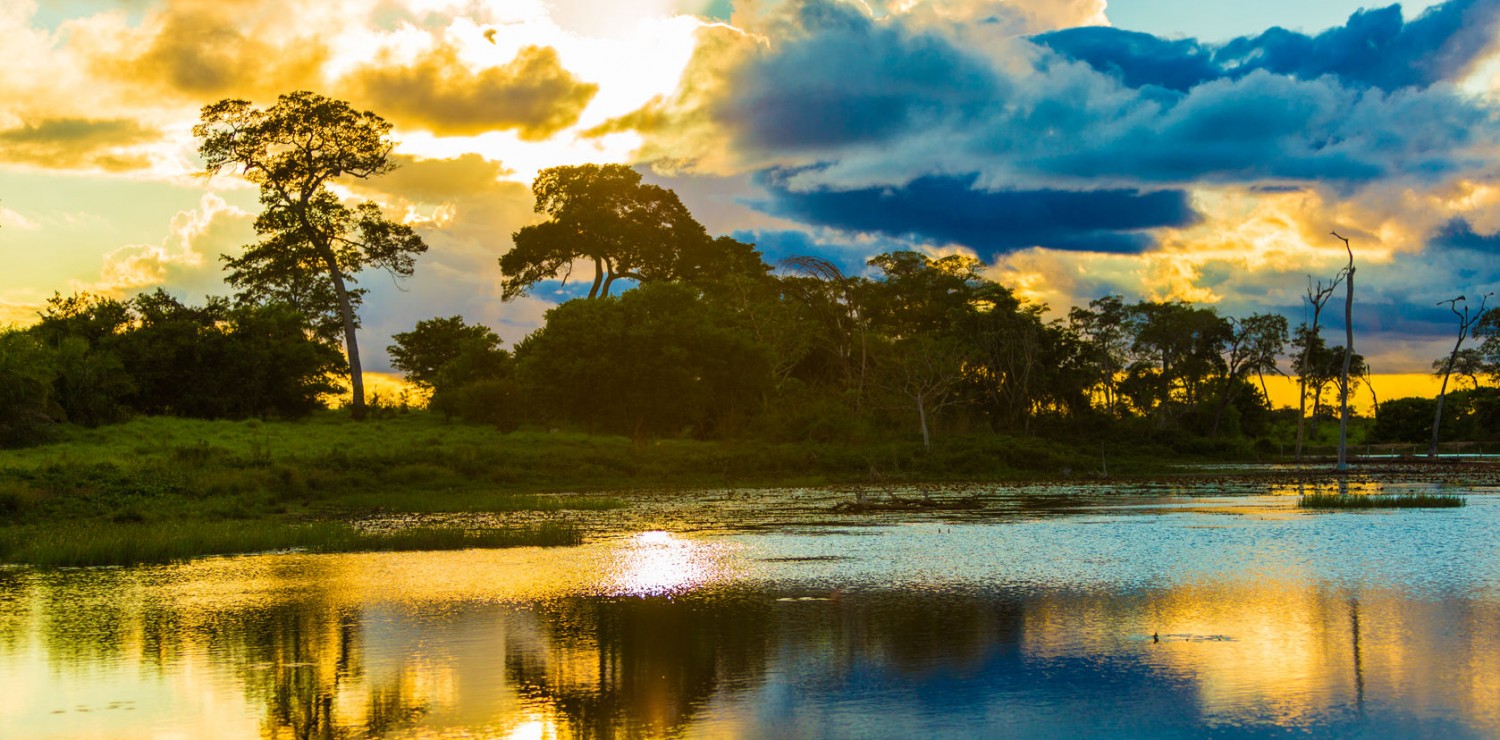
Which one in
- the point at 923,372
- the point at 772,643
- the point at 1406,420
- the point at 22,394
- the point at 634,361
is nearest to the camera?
the point at 772,643

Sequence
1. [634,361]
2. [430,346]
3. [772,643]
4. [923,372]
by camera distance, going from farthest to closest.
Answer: [430,346]
[923,372]
[634,361]
[772,643]

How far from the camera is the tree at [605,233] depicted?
81875 millimetres

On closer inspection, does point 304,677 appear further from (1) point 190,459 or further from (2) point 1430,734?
(1) point 190,459

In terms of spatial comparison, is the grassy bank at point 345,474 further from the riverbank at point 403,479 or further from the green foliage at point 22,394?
the green foliage at point 22,394

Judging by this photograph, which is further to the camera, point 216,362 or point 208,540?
point 216,362

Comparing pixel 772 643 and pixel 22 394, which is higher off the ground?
pixel 22 394

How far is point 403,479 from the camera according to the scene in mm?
45594

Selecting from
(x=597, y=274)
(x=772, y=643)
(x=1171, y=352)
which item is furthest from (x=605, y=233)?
(x=772, y=643)

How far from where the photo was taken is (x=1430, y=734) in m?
→ 9.98

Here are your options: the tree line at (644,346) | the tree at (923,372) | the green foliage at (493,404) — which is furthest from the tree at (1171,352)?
the green foliage at (493,404)

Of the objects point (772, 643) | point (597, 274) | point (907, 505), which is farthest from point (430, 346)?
point (772, 643)

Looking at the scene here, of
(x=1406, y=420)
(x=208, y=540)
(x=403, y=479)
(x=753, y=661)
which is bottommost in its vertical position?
(x=753, y=661)

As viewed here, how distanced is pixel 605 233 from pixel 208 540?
56939 millimetres

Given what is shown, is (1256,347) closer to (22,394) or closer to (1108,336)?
(1108,336)
